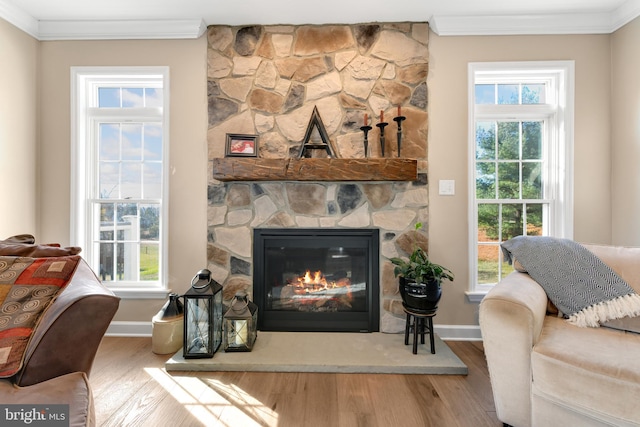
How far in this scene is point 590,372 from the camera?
1212 mm

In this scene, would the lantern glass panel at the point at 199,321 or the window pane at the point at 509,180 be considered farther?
the window pane at the point at 509,180

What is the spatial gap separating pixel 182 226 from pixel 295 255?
95cm

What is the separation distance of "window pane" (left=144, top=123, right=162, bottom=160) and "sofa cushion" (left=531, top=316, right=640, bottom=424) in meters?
2.89

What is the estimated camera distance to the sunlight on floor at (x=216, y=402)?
5.14 ft

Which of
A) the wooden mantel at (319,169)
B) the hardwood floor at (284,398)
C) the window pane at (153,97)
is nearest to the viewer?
the hardwood floor at (284,398)

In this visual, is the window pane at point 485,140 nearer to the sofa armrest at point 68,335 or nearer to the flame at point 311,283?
the flame at point 311,283

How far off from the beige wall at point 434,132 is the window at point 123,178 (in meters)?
0.16

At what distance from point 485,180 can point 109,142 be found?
3209 millimetres

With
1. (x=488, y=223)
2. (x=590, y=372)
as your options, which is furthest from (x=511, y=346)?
(x=488, y=223)

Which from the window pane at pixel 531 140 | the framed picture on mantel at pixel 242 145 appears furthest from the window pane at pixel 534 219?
the framed picture on mantel at pixel 242 145

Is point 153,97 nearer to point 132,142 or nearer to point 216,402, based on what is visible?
point 132,142

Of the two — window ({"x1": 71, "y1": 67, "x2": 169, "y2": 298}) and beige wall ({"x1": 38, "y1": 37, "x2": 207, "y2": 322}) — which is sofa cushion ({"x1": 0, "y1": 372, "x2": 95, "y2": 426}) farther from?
window ({"x1": 71, "y1": 67, "x2": 169, "y2": 298})

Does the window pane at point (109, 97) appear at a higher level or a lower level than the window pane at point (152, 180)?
higher

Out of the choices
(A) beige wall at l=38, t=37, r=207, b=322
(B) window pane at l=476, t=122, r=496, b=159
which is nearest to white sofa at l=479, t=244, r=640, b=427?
(B) window pane at l=476, t=122, r=496, b=159
